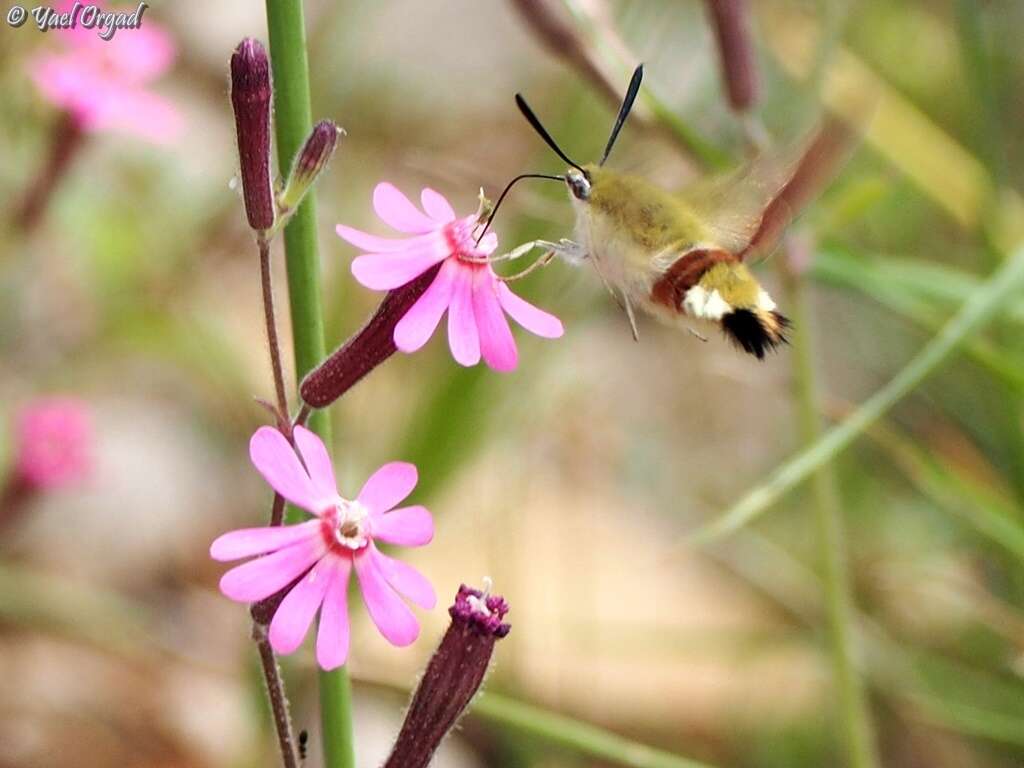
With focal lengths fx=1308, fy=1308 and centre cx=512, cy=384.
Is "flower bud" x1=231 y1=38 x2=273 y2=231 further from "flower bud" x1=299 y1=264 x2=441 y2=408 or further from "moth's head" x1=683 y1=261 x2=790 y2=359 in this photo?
"moth's head" x1=683 y1=261 x2=790 y2=359

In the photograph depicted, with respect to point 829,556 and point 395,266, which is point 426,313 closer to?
point 395,266

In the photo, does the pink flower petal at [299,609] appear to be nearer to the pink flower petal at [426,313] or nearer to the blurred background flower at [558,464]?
the pink flower petal at [426,313]

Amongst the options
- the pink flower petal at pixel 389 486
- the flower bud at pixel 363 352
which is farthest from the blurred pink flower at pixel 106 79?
the pink flower petal at pixel 389 486

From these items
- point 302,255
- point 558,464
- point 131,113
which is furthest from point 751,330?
point 558,464

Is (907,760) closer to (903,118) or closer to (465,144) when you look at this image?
(903,118)

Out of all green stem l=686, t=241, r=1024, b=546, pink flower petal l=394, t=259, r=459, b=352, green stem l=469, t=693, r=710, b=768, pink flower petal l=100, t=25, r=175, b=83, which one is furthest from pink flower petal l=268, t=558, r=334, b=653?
pink flower petal l=100, t=25, r=175, b=83

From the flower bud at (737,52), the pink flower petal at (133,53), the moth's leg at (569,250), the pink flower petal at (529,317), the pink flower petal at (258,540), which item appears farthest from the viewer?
the pink flower petal at (133,53)
